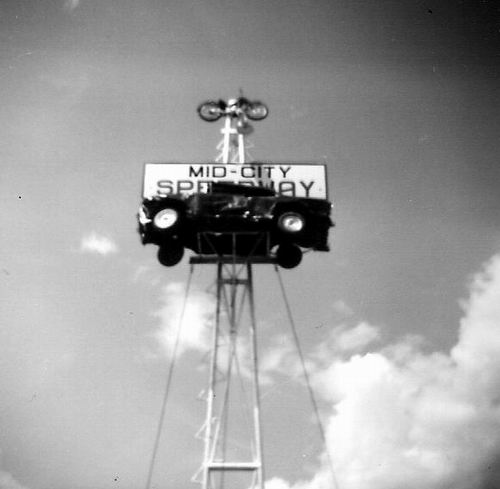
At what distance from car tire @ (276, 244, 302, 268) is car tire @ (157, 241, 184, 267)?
2.62 meters

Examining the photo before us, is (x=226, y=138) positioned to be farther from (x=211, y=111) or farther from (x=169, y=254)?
(x=169, y=254)

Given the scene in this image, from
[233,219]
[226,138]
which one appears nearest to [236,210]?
[233,219]

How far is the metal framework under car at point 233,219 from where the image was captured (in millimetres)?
13609

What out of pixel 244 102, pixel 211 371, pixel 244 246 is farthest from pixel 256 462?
pixel 244 102

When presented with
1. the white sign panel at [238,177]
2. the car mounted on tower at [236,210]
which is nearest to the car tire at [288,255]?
the car mounted on tower at [236,210]

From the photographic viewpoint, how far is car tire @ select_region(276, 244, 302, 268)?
14.6m

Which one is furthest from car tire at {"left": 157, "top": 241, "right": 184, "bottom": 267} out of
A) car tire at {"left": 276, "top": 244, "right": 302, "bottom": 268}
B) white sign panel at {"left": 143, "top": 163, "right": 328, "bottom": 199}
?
car tire at {"left": 276, "top": 244, "right": 302, "bottom": 268}

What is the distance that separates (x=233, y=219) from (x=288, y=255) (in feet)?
6.54

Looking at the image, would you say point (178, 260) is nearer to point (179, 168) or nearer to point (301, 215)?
point (179, 168)

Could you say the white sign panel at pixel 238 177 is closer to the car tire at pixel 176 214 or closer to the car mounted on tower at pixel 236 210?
the car mounted on tower at pixel 236 210

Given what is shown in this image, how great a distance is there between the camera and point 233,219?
44.8 ft

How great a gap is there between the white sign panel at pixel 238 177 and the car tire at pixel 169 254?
4.87 ft

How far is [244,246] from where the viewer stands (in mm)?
14492

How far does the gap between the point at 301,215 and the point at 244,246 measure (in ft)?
5.85
